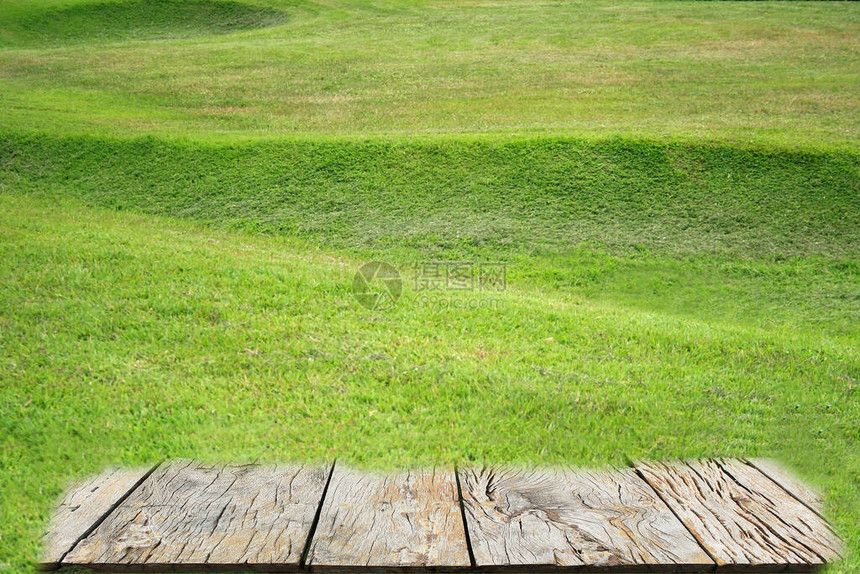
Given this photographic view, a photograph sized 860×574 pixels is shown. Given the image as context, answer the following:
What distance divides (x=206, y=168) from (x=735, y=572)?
10.2m

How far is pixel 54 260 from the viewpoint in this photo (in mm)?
5910

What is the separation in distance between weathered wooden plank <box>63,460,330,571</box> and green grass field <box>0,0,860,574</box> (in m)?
0.46

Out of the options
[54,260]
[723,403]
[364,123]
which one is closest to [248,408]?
[723,403]

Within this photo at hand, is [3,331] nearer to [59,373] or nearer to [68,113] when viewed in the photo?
[59,373]

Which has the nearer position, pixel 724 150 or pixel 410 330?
pixel 410 330

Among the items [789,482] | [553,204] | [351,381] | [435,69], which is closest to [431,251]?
[553,204]

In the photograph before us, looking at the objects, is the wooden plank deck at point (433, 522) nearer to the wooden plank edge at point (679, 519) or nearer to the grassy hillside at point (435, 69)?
the wooden plank edge at point (679, 519)

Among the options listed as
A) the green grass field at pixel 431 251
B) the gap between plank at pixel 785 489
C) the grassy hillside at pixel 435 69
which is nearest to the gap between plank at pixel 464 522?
the green grass field at pixel 431 251

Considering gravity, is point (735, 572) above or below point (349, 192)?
above

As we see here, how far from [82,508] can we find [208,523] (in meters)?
0.48

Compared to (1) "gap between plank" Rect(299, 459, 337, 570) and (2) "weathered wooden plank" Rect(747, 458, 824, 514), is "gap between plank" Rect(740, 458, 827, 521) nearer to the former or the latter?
(2) "weathered wooden plank" Rect(747, 458, 824, 514)

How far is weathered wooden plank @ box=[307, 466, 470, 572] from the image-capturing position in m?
1.83

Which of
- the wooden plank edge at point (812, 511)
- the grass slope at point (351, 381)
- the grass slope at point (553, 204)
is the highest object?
the wooden plank edge at point (812, 511)

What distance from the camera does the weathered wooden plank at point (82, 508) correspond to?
1977mm
